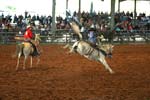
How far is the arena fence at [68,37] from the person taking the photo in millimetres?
34475

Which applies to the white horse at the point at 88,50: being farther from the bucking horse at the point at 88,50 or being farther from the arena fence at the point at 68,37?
the arena fence at the point at 68,37

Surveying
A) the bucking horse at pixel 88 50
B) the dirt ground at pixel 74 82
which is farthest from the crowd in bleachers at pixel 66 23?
the bucking horse at pixel 88 50

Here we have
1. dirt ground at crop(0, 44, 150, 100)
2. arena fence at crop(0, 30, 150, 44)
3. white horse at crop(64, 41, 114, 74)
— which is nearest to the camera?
dirt ground at crop(0, 44, 150, 100)

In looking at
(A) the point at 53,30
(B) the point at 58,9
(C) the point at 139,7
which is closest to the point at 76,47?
(A) the point at 53,30

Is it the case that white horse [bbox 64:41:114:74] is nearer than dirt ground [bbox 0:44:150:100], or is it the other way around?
dirt ground [bbox 0:44:150:100]

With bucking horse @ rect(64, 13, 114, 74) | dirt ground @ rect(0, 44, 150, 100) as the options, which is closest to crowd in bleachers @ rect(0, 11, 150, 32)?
dirt ground @ rect(0, 44, 150, 100)

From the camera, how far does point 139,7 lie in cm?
4856

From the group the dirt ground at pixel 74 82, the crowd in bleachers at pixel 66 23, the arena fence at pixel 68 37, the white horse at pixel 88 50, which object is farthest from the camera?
the crowd in bleachers at pixel 66 23

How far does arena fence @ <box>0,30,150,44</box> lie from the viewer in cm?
3447

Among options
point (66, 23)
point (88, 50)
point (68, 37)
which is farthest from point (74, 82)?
point (66, 23)

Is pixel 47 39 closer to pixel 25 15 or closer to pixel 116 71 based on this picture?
pixel 25 15

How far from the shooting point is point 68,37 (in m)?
35.7

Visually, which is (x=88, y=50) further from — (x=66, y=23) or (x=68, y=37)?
(x=66, y=23)

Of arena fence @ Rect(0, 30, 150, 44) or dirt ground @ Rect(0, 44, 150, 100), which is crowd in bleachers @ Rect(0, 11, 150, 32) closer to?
arena fence @ Rect(0, 30, 150, 44)
